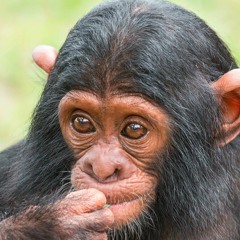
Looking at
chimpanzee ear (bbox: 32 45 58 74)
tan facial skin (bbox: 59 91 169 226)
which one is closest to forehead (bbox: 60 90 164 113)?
tan facial skin (bbox: 59 91 169 226)

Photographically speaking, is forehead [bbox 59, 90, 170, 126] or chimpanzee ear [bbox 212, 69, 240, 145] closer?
forehead [bbox 59, 90, 170, 126]

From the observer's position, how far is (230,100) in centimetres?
960

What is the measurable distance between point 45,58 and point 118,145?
1222 millimetres

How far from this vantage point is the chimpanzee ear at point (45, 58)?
10.0 metres

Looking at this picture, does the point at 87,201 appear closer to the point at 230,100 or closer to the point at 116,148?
the point at 116,148

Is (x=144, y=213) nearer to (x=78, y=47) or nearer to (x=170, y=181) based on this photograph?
(x=170, y=181)

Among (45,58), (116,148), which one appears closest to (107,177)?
(116,148)

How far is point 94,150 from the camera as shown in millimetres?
9234

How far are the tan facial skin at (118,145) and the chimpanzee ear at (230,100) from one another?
0.56 metres

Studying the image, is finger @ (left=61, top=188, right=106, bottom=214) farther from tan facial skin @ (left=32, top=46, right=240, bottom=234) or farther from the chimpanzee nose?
the chimpanzee nose

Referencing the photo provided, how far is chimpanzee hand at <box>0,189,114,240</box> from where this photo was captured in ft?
28.7

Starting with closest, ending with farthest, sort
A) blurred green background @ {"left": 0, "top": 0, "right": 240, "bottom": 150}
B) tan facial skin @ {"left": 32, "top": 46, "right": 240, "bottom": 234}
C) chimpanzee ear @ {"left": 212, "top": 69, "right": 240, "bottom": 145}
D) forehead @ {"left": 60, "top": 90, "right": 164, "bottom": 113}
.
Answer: tan facial skin @ {"left": 32, "top": 46, "right": 240, "bottom": 234}, forehead @ {"left": 60, "top": 90, "right": 164, "bottom": 113}, chimpanzee ear @ {"left": 212, "top": 69, "right": 240, "bottom": 145}, blurred green background @ {"left": 0, "top": 0, "right": 240, "bottom": 150}

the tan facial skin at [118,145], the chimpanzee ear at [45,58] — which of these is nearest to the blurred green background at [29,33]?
the chimpanzee ear at [45,58]

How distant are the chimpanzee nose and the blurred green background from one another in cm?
538
